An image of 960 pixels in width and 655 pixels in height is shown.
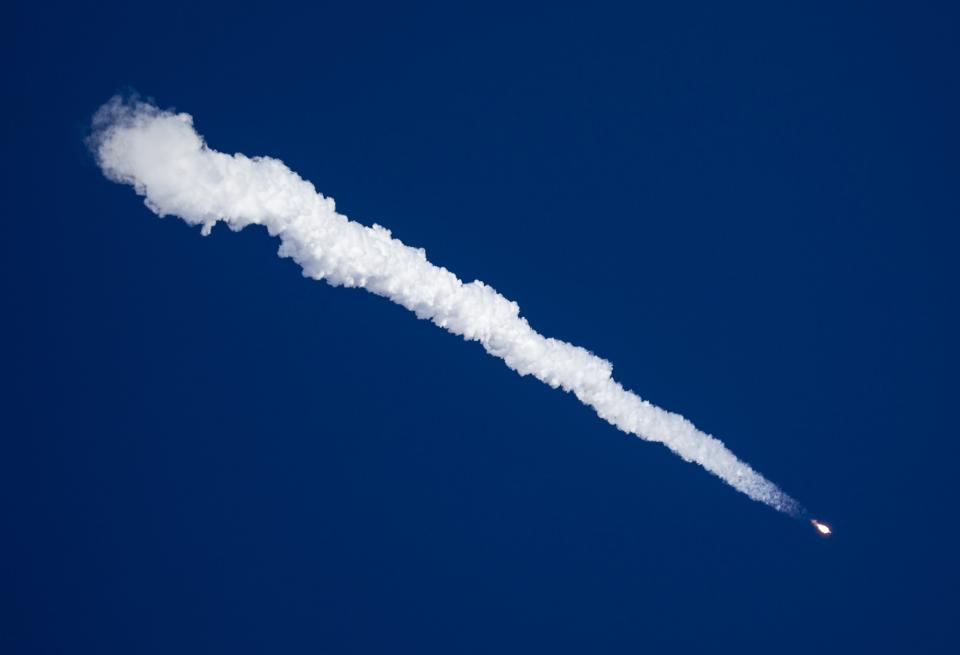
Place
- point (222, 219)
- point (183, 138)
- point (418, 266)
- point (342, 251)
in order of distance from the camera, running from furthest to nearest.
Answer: point (418, 266) → point (342, 251) → point (222, 219) → point (183, 138)

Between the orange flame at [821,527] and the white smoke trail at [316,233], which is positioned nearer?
the white smoke trail at [316,233]

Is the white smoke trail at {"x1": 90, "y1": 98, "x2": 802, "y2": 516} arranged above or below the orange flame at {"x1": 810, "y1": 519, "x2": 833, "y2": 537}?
below

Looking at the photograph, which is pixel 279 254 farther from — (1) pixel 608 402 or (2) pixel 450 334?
(1) pixel 608 402

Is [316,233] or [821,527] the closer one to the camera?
[316,233]

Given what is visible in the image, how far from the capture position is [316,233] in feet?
23.5

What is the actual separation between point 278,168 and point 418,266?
7.13 ft

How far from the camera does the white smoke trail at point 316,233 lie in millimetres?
6262

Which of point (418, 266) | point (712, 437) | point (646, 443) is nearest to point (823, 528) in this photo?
point (712, 437)

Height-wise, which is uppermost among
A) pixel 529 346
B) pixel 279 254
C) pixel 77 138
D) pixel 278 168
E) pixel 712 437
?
pixel 712 437

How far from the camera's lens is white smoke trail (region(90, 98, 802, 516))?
626 cm

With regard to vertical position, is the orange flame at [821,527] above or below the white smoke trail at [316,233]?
above

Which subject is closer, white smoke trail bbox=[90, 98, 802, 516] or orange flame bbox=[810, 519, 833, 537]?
white smoke trail bbox=[90, 98, 802, 516]

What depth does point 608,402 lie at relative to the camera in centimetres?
1080

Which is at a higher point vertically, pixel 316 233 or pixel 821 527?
pixel 821 527
